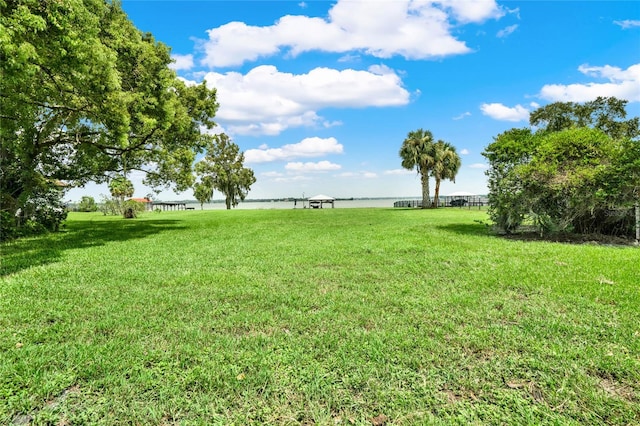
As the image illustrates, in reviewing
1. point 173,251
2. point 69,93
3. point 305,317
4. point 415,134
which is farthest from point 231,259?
point 415,134

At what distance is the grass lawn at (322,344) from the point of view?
2.26 m

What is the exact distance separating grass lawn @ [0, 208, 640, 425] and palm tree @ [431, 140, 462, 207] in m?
29.0

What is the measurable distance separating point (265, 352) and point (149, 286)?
307 centimetres

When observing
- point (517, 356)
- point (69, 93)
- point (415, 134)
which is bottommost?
point (517, 356)

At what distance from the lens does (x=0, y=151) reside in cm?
1151

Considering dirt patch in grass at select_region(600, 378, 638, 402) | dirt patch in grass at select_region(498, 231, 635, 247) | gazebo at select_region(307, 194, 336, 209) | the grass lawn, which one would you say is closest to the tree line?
dirt patch in grass at select_region(498, 231, 635, 247)

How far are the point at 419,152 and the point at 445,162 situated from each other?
3.24m

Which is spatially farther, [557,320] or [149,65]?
[149,65]

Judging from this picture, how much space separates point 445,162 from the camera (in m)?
34.8

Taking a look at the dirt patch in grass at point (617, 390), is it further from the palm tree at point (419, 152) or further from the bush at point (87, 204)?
the bush at point (87, 204)

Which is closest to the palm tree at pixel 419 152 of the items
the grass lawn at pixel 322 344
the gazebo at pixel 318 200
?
the gazebo at pixel 318 200

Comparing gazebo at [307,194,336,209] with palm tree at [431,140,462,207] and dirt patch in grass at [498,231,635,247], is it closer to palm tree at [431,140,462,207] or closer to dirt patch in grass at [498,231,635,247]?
palm tree at [431,140,462,207]

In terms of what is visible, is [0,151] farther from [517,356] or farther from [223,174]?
[223,174]

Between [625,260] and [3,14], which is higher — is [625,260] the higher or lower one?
the lower one
